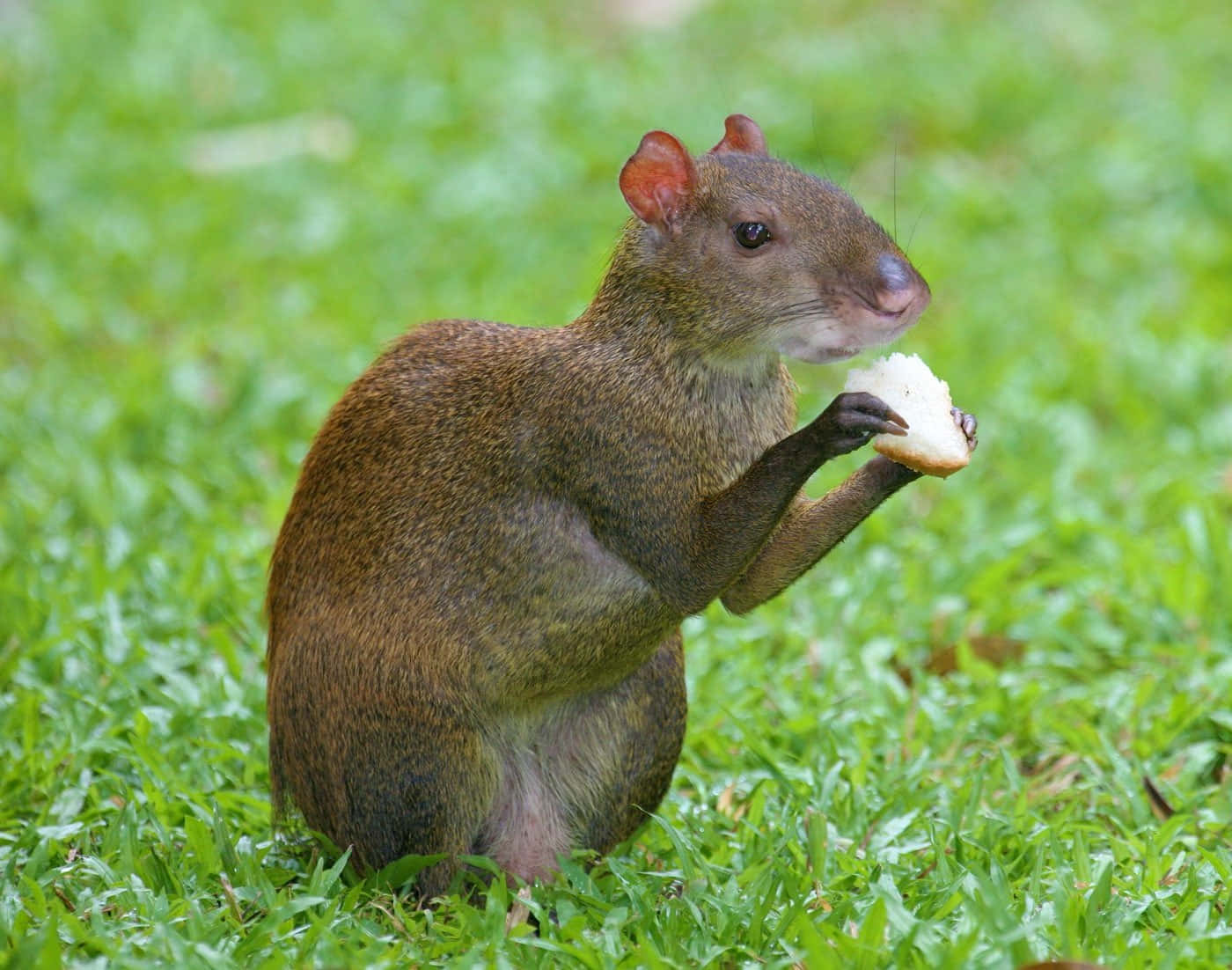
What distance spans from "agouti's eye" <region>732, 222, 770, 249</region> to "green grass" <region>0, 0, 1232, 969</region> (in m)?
1.16

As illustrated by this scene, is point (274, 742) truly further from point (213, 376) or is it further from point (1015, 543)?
point (213, 376)

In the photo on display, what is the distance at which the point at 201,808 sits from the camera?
359cm

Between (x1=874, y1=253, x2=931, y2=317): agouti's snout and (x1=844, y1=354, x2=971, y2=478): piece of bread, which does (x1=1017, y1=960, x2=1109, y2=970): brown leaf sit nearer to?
(x1=844, y1=354, x2=971, y2=478): piece of bread

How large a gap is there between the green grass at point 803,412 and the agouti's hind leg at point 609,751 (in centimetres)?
14

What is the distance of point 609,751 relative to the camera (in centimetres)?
344

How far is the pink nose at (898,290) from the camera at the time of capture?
3.03m

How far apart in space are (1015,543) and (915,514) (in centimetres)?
44

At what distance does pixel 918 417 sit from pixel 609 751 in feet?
2.97

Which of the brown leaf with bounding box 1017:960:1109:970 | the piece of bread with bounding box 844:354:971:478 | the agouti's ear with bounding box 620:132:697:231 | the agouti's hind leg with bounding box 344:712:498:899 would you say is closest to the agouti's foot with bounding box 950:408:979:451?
the piece of bread with bounding box 844:354:971:478

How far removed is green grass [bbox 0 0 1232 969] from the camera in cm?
320

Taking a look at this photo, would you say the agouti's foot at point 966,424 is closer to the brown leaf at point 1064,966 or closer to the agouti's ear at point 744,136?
the agouti's ear at point 744,136

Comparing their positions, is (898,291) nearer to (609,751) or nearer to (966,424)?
(966,424)

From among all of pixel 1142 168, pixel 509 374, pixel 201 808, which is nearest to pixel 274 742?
pixel 201 808

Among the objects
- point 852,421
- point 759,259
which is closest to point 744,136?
point 759,259
